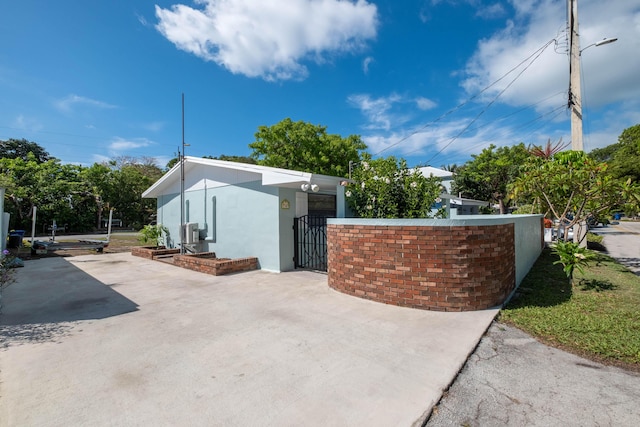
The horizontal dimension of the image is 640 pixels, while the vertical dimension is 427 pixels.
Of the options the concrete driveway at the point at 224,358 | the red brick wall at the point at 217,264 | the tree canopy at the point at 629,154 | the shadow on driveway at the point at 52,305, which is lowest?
the concrete driveway at the point at 224,358

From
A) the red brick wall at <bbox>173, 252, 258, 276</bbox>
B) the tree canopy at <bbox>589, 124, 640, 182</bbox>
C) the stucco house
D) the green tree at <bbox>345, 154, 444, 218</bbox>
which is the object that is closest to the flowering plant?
the green tree at <bbox>345, 154, 444, 218</bbox>

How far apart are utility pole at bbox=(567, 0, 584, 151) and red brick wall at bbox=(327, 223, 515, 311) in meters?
6.60

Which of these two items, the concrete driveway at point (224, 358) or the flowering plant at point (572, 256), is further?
the flowering plant at point (572, 256)

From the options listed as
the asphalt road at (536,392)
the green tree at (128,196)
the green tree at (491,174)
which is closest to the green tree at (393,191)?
the asphalt road at (536,392)

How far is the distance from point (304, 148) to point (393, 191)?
16627 millimetres

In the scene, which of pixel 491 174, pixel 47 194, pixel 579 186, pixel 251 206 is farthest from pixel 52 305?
pixel 491 174

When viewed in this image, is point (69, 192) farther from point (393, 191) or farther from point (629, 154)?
point (629, 154)

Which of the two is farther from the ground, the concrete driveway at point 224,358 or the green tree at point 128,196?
the green tree at point 128,196

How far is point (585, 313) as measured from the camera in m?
4.41

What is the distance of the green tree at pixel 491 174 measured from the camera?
23112mm

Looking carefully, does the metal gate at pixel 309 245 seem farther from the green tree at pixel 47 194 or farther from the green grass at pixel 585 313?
the green tree at pixel 47 194

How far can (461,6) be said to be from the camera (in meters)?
9.16

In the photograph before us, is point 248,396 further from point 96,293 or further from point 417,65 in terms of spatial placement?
point 417,65

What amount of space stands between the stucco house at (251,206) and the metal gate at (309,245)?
0.17m
